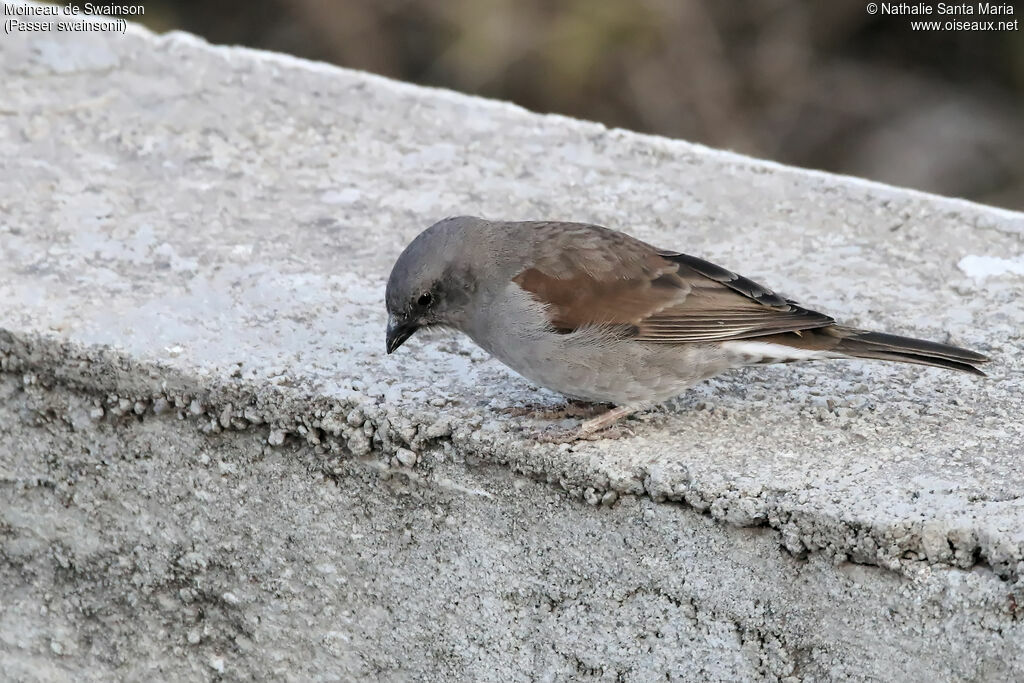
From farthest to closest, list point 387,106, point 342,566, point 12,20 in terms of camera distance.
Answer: point 12,20 → point 387,106 → point 342,566

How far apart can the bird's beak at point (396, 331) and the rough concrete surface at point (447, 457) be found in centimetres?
11

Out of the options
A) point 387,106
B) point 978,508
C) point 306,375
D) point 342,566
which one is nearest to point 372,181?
point 387,106

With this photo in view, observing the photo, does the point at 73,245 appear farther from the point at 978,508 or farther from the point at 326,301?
the point at 978,508

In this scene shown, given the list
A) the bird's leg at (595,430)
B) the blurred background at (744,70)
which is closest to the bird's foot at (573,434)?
the bird's leg at (595,430)

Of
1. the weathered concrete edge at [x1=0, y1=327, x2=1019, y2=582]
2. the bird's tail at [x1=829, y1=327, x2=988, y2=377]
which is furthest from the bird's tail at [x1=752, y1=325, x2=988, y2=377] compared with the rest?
the weathered concrete edge at [x1=0, y1=327, x2=1019, y2=582]

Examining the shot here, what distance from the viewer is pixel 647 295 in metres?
3.24

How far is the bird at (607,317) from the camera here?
316cm

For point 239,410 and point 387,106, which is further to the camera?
point 387,106

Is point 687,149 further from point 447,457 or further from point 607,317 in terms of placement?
point 447,457

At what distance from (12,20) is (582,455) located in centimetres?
365

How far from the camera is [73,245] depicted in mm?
3867

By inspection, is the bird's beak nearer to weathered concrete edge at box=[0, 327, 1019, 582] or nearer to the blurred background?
weathered concrete edge at box=[0, 327, 1019, 582]

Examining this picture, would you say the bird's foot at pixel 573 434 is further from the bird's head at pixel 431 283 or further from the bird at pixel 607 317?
the bird's head at pixel 431 283

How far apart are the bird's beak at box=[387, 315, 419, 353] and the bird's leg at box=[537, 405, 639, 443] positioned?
538mm
